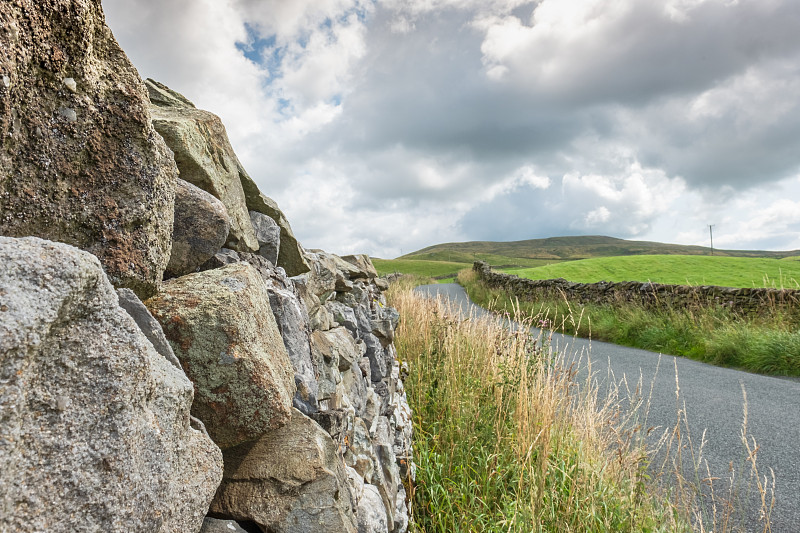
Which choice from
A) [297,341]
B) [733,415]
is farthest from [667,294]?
[297,341]

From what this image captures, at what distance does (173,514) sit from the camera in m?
1.26

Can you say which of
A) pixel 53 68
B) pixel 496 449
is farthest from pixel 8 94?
pixel 496 449

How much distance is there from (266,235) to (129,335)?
1.97 meters

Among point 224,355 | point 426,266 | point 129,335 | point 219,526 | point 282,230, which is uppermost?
point 426,266

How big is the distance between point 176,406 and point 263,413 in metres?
0.48

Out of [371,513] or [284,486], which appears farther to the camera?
[371,513]

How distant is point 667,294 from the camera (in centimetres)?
1491

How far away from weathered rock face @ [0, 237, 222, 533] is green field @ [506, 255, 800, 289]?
92.4ft

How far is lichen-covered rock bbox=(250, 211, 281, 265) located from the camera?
3031 millimetres

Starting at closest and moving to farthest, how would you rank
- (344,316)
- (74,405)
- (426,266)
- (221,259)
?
(74,405)
(221,259)
(344,316)
(426,266)

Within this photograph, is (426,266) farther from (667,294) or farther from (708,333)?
(708,333)

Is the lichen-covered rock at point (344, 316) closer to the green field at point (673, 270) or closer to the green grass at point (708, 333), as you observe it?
the green grass at point (708, 333)

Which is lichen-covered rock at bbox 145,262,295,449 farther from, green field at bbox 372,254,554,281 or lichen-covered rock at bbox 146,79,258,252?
green field at bbox 372,254,554,281

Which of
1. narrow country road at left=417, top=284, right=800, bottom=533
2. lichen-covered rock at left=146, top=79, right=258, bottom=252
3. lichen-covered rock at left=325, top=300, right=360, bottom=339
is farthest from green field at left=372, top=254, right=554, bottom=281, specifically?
lichen-covered rock at left=146, top=79, right=258, bottom=252
